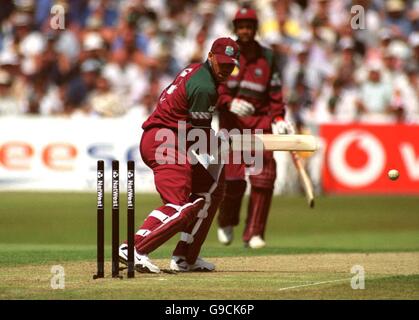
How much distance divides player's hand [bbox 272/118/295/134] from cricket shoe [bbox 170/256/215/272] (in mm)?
3104

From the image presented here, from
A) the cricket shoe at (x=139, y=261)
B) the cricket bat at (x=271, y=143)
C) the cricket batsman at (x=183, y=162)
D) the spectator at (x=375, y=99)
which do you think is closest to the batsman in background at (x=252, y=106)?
the cricket bat at (x=271, y=143)

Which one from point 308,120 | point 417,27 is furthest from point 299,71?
point 417,27

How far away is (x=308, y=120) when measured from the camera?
2270 cm

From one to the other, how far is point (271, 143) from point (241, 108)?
3.01m

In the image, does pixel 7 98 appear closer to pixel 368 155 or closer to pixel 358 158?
pixel 358 158

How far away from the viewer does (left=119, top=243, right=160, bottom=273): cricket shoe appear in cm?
1058

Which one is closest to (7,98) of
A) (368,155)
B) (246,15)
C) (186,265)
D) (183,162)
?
(368,155)

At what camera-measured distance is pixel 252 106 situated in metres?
14.5

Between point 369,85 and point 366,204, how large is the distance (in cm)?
278

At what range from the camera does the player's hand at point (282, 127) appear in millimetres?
14172

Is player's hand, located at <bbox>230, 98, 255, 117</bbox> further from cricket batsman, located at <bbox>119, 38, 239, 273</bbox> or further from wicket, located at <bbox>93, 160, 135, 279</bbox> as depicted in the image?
wicket, located at <bbox>93, 160, 135, 279</bbox>

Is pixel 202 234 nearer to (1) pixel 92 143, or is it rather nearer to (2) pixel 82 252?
(2) pixel 82 252

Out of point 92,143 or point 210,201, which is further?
point 92,143

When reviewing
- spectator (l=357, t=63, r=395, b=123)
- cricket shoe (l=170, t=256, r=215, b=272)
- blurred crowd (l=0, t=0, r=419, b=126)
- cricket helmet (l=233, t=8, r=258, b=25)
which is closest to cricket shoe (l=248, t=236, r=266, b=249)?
cricket helmet (l=233, t=8, r=258, b=25)
